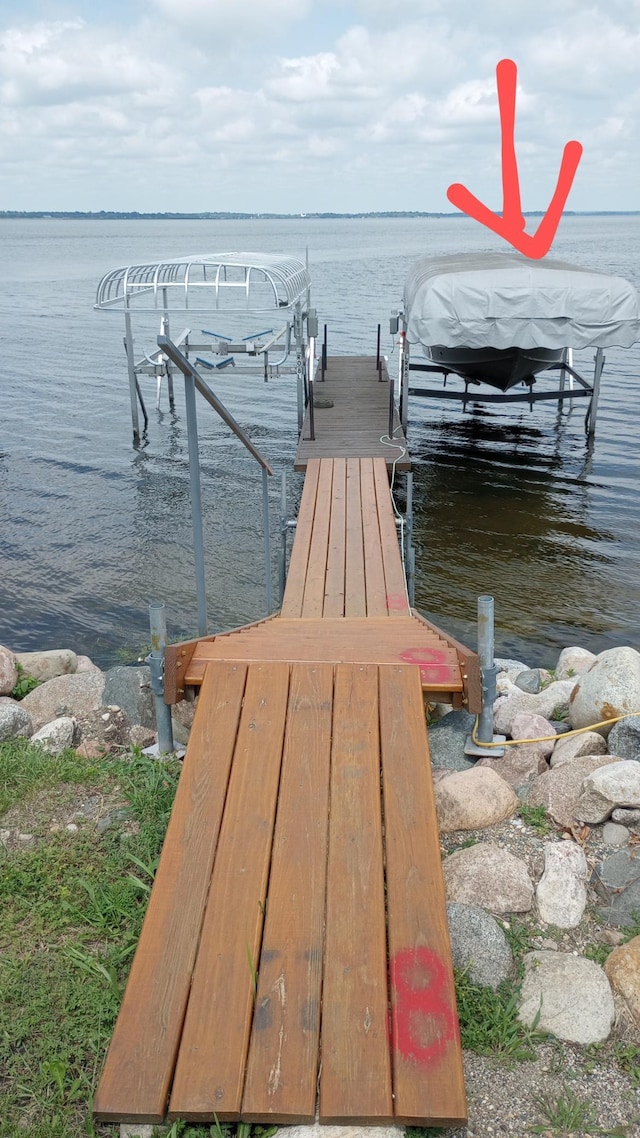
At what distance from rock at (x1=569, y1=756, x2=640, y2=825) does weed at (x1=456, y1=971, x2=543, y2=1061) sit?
1011 millimetres

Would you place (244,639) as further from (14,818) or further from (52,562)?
(52,562)

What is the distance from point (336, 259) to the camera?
70.9 metres

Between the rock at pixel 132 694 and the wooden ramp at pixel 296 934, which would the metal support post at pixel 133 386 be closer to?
the rock at pixel 132 694

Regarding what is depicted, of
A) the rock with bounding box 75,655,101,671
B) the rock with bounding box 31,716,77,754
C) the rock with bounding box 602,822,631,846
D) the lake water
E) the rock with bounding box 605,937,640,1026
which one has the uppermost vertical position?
the rock with bounding box 605,937,640,1026

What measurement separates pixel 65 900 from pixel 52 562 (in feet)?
25.9

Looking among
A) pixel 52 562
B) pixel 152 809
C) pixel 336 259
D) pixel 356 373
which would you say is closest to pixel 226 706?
pixel 152 809

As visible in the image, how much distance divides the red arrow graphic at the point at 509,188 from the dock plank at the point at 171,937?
9087 mm

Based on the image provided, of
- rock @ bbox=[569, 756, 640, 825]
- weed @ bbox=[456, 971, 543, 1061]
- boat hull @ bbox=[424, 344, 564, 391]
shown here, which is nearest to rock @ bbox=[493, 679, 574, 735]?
rock @ bbox=[569, 756, 640, 825]

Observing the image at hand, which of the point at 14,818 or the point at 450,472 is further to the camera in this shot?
the point at 450,472

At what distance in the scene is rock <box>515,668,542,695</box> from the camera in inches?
261

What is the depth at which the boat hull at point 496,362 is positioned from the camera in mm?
13697

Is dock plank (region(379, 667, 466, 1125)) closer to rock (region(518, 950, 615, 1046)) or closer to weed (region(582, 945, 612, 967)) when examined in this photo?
rock (region(518, 950, 615, 1046))

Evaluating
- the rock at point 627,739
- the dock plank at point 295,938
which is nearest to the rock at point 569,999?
the dock plank at point 295,938

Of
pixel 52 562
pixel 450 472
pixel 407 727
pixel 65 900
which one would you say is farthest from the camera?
pixel 450 472
